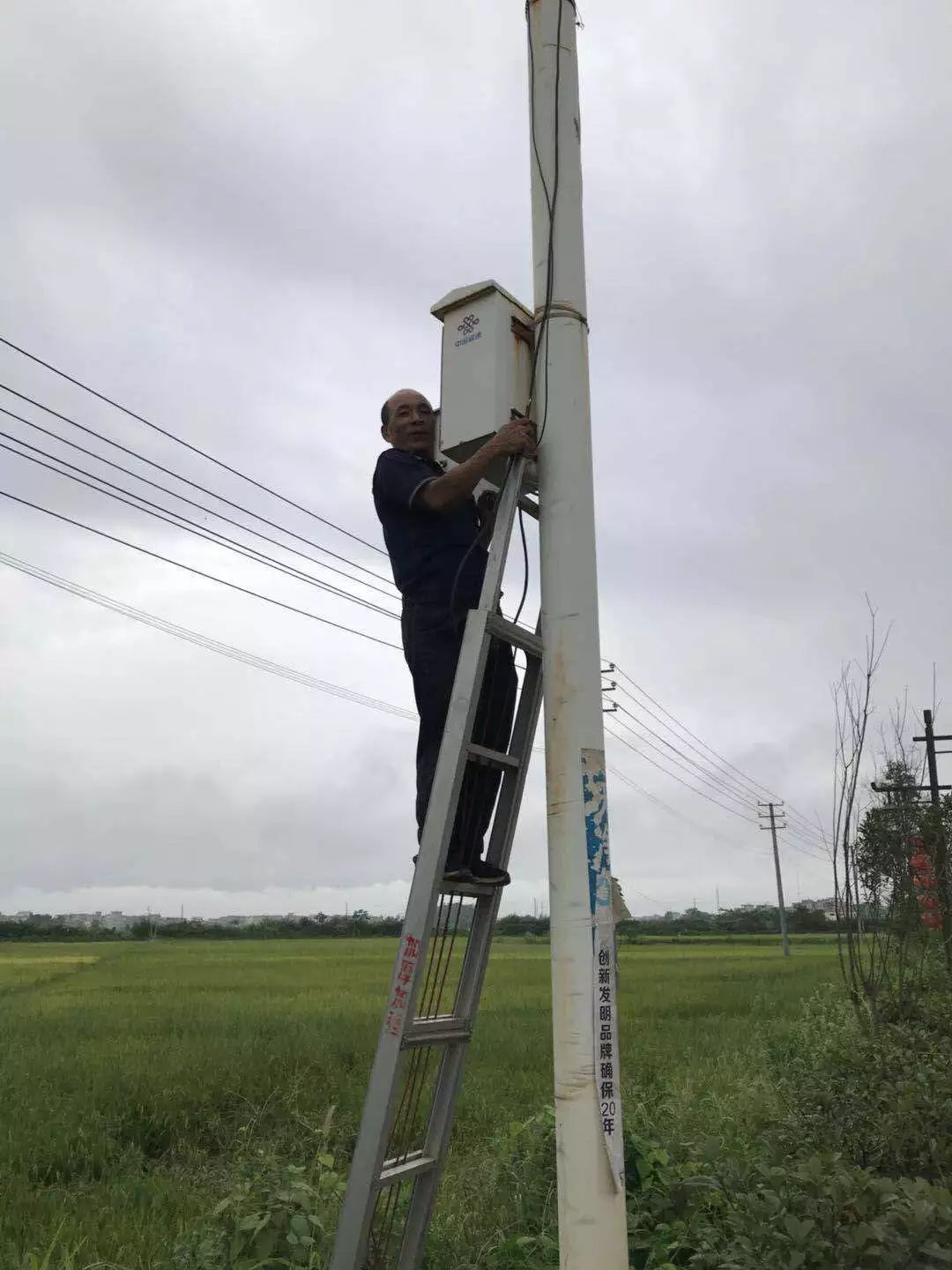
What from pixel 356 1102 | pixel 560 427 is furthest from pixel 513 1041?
pixel 560 427

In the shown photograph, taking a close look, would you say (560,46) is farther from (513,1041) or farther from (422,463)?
(513,1041)

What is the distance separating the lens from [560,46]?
9.16 feet

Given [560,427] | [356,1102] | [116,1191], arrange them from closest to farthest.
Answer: [560,427]
[116,1191]
[356,1102]

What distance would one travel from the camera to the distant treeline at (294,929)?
58.0 meters

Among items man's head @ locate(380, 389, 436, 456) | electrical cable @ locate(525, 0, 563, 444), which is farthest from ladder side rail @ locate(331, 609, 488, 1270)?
man's head @ locate(380, 389, 436, 456)

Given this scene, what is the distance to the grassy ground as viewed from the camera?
4.33 metres

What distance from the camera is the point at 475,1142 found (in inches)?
231

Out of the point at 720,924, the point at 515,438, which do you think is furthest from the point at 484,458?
the point at 720,924

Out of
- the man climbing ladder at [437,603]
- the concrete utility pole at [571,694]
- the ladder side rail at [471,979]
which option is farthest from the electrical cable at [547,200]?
the ladder side rail at [471,979]

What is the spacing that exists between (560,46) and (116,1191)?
505 cm

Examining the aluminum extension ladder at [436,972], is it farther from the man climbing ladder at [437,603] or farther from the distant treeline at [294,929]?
the distant treeline at [294,929]

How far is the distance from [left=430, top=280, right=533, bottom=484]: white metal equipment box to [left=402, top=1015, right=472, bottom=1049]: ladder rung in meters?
1.51

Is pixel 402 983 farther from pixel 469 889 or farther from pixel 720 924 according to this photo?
pixel 720 924

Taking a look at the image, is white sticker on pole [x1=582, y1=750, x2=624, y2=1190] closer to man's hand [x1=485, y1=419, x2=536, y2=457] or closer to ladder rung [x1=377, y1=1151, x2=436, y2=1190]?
ladder rung [x1=377, y1=1151, x2=436, y2=1190]
